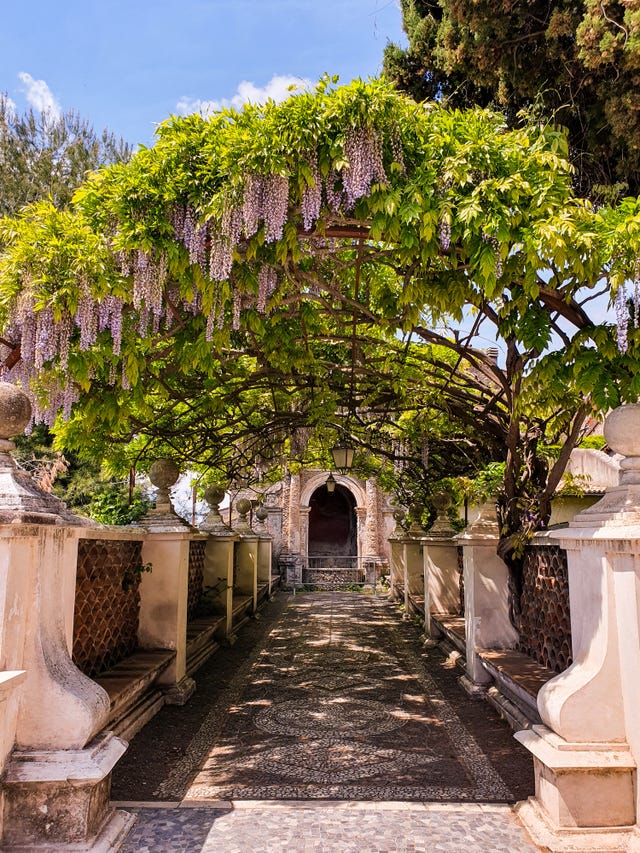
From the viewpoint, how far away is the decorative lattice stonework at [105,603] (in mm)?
4320

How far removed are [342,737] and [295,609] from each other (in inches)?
368

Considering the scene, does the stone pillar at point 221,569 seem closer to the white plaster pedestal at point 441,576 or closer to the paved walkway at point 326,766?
the paved walkway at point 326,766

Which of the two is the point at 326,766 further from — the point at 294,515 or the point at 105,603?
the point at 294,515

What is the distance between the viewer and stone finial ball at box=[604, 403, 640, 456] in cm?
317

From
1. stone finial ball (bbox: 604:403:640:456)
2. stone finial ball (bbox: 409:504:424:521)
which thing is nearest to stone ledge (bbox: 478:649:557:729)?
stone finial ball (bbox: 604:403:640:456)

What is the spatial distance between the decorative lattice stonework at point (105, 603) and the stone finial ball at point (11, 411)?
1.41 meters

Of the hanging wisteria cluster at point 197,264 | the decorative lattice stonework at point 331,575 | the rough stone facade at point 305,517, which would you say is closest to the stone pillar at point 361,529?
the rough stone facade at point 305,517

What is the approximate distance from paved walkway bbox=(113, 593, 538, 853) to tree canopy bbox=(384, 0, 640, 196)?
15.3 ft

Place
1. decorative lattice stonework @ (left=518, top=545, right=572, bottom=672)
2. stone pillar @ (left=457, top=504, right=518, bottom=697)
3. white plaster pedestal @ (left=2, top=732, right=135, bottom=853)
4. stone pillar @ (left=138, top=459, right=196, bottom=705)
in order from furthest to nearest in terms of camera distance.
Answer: stone pillar @ (left=457, top=504, right=518, bottom=697) → stone pillar @ (left=138, top=459, right=196, bottom=705) → decorative lattice stonework @ (left=518, top=545, right=572, bottom=672) → white plaster pedestal @ (left=2, top=732, right=135, bottom=853)

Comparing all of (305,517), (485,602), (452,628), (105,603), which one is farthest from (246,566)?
(305,517)

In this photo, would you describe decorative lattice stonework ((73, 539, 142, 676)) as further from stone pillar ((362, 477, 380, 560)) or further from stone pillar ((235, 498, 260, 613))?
stone pillar ((362, 477, 380, 560))

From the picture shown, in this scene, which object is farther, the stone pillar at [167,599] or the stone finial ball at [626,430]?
the stone pillar at [167,599]

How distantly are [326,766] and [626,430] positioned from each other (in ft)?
9.23

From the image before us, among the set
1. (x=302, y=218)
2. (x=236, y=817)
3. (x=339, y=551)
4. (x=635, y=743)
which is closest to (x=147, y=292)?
(x=302, y=218)
